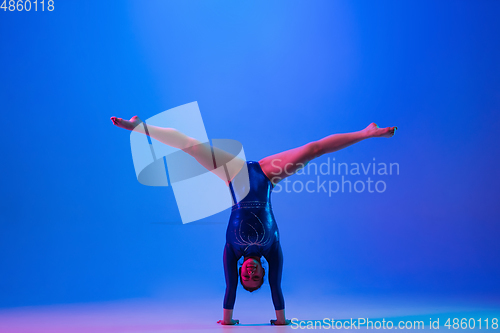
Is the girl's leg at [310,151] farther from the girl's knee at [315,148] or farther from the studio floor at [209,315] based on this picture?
the studio floor at [209,315]

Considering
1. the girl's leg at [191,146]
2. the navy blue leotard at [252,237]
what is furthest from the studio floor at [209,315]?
the girl's leg at [191,146]

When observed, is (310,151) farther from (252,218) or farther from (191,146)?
(191,146)

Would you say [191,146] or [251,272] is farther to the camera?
[191,146]

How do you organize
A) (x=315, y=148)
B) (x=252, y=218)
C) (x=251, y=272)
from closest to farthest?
(x=251, y=272)
(x=252, y=218)
(x=315, y=148)

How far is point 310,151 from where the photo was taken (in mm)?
3920

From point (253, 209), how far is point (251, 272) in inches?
19.7

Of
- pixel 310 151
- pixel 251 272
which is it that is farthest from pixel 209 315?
pixel 310 151

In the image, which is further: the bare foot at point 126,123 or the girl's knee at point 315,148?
the girl's knee at point 315,148

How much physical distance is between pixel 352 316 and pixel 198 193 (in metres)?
1.83

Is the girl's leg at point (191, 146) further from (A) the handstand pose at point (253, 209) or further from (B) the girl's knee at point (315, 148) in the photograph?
(B) the girl's knee at point (315, 148)

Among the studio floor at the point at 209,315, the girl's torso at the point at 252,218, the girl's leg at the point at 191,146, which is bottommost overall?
the studio floor at the point at 209,315

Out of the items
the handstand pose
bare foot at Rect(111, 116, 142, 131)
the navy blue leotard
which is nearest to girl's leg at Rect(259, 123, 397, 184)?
the handstand pose

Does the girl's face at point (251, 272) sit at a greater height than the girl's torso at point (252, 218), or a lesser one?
lesser

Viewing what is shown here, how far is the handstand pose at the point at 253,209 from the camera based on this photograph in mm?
3684
